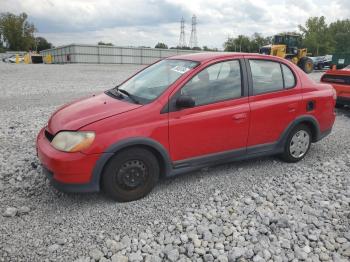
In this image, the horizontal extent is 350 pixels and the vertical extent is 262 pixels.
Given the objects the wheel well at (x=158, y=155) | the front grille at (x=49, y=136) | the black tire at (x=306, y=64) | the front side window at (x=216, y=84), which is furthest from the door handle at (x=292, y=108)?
the black tire at (x=306, y=64)

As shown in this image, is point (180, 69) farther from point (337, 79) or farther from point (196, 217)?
point (337, 79)

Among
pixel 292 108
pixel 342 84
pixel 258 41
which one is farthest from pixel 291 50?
pixel 258 41

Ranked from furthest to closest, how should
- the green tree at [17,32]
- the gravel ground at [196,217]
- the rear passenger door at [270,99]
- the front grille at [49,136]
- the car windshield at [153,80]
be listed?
the green tree at [17,32] → the rear passenger door at [270,99] → the car windshield at [153,80] → the front grille at [49,136] → the gravel ground at [196,217]

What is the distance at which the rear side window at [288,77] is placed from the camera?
4.66 meters

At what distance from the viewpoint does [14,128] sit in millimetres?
6645

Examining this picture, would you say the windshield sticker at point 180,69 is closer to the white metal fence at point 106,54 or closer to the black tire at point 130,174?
the black tire at point 130,174

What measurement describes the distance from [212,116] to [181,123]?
45cm

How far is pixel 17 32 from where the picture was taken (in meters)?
82.3

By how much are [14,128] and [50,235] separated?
14.1 feet

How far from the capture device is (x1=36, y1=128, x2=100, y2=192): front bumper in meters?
3.29

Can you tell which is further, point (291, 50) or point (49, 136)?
point (291, 50)

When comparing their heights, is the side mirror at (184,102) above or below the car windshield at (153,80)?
below

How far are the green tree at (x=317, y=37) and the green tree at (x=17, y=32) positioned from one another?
68357mm

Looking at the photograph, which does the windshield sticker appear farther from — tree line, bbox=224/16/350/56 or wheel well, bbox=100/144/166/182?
tree line, bbox=224/16/350/56
